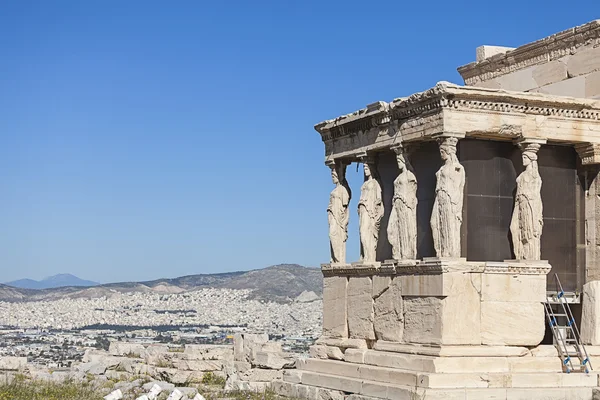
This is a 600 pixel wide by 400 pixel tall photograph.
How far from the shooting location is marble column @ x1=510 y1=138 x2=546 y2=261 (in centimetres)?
1608

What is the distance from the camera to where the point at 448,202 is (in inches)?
616

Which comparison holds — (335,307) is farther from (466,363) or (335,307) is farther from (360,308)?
(466,363)

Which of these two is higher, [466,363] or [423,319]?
[423,319]

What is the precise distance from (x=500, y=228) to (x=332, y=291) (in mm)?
3133

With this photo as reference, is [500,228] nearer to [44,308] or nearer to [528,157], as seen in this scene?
[528,157]

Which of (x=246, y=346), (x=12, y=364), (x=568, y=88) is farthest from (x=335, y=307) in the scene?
(x=12, y=364)

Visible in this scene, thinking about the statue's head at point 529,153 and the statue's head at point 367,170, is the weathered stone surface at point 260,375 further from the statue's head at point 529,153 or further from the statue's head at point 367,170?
the statue's head at point 529,153

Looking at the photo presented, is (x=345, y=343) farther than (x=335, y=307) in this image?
No

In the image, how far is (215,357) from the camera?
74.5 feet

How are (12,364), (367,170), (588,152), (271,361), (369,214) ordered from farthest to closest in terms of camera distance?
(12,364), (271,361), (367,170), (369,214), (588,152)

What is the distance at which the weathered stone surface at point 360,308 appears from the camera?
17109 millimetres

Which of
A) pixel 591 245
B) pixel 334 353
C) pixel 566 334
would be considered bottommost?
pixel 334 353

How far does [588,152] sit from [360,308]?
4087 millimetres

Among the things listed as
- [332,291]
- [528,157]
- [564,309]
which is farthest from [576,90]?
[332,291]
